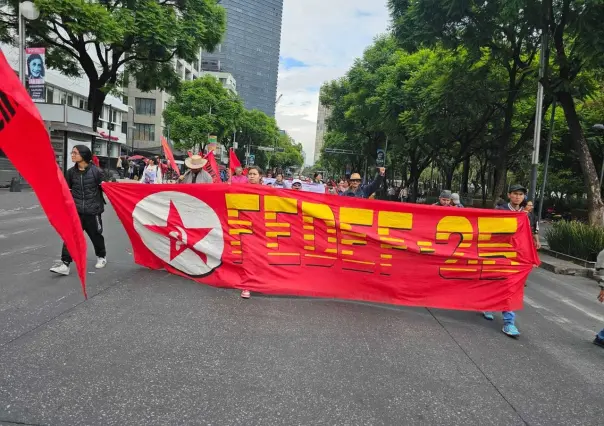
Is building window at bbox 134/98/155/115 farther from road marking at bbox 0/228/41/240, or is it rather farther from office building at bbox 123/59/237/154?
road marking at bbox 0/228/41/240

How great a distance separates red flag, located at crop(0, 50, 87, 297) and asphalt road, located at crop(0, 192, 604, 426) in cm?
90

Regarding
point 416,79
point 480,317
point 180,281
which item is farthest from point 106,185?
point 416,79

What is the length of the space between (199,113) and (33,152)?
53.9 meters

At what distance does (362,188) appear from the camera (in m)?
7.87

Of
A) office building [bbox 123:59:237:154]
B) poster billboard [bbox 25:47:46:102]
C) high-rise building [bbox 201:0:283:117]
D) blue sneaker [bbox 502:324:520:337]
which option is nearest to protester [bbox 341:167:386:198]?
blue sneaker [bbox 502:324:520:337]

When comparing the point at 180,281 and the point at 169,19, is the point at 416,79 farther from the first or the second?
the point at 180,281

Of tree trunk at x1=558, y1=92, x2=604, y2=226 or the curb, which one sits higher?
tree trunk at x1=558, y1=92, x2=604, y2=226

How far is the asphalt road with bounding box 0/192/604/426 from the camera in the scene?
3.04 m

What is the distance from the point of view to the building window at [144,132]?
6550cm

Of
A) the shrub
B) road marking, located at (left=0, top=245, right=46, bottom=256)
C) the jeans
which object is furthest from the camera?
the shrub

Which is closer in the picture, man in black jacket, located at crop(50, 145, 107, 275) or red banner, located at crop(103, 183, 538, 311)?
red banner, located at crop(103, 183, 538, 311)

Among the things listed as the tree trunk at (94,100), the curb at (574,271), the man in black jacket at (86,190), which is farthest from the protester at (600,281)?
the tree trunk at (94,100)

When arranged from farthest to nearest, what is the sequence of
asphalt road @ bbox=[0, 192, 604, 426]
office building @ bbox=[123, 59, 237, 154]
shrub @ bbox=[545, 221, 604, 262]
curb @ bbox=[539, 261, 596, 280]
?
office building @ bbox=[123, 59, 237, 154] → shrub @ bbox=[545, 221, 604, 262] → curb @ bbox=[539, 261, 596, 280] → asphalt road @ bbox=[0, 192, 604, 426]

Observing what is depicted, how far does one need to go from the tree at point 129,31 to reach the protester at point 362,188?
14988 mm
